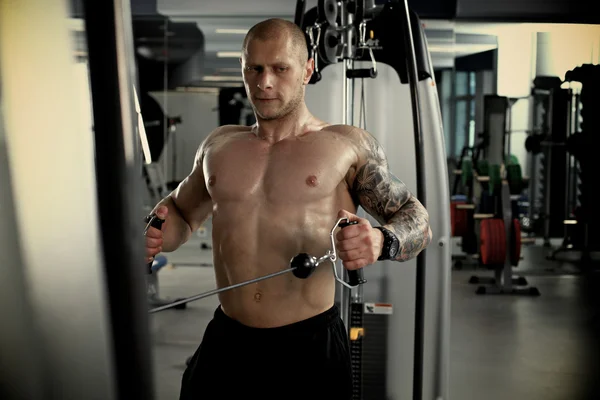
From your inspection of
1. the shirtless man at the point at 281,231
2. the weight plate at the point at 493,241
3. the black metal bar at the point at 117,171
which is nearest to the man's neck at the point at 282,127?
the shirtless man at the point at 281,231

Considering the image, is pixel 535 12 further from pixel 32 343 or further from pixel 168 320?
pixel 32 343

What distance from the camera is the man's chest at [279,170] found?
1.88m

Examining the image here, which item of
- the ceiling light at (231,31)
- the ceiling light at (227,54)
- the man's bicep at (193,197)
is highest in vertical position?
the ceiling light at (231,31)

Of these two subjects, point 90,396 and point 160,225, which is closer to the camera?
point 90,396

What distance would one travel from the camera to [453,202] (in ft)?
24.9

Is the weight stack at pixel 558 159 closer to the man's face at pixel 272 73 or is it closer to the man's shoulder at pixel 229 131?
the man's shoulder at pixel 229 131

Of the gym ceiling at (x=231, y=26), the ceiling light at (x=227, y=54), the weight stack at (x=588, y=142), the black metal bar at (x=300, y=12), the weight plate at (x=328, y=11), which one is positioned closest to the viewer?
the weight plate at (x=328, y=11)

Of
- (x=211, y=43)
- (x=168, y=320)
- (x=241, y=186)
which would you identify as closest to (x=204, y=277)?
(x=168, y=320)

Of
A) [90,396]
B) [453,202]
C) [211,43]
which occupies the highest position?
[211,43]

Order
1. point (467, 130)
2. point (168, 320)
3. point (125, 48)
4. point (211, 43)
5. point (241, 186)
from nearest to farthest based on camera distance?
point (125, 48)
point (241, 186)
point (168, 320)
point (211, 43)
point (467, 130)

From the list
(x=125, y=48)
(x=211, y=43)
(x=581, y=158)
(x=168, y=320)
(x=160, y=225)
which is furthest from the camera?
(x=211, y=43)

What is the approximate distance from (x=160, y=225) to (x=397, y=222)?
0.62 meters

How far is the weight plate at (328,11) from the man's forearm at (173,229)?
93 cm

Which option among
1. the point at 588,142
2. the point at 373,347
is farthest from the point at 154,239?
the point at 588,142
